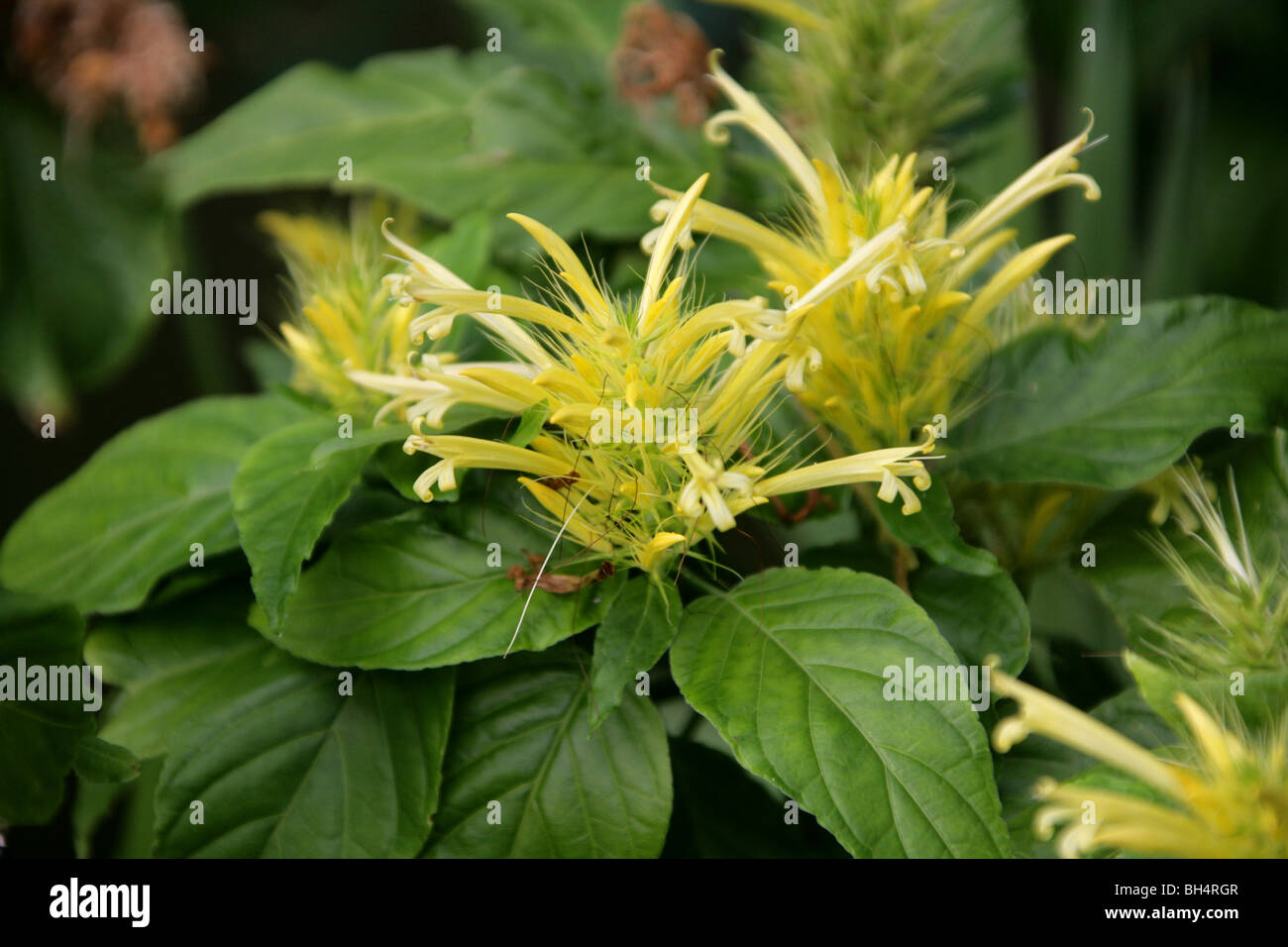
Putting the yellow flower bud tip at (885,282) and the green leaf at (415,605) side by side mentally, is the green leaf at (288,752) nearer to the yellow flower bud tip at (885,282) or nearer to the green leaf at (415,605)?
the green leaf at (415,605)

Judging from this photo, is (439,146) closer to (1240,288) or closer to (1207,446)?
(1207,446)

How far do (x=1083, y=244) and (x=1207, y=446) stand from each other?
0.29 meters

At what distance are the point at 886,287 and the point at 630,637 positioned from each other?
13 cm

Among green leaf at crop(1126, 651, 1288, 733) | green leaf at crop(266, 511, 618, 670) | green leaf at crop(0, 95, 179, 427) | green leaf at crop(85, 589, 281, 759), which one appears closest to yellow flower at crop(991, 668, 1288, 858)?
green leaf at crop(1126, 651, 1288, 733)

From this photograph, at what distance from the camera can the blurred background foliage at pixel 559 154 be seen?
1.58ft

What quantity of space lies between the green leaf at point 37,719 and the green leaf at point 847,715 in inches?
7.4

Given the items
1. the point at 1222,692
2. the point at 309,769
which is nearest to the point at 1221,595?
the point at 1222,692

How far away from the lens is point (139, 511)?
41 centimetres

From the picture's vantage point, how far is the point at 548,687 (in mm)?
349

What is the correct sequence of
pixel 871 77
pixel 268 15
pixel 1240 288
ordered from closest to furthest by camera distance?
pixel 871 77 < pixel 1240 288 < pixel 268 15

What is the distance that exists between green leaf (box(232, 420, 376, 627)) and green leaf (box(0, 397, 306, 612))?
3 centimetres

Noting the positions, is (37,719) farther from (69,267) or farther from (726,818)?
(69,267)

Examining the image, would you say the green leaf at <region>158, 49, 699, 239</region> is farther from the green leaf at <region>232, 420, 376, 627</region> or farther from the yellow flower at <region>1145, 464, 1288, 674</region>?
the yellow flower at <region>1145, 464, 1288, 674</region>
